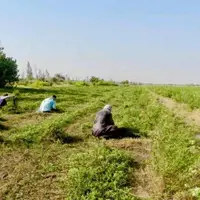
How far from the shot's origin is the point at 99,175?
27.2ft

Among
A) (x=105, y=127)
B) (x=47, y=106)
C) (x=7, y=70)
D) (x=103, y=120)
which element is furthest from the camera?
(x=7, y=70)

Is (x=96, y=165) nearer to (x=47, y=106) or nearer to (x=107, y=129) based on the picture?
(x=107, y=129)

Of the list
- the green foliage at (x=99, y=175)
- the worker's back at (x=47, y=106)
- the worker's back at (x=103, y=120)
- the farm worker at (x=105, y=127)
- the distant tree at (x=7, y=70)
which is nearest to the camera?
the green foliage at (x=99, y=175)

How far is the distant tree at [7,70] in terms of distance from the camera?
4125 centimetres

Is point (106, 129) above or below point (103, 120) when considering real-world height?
below

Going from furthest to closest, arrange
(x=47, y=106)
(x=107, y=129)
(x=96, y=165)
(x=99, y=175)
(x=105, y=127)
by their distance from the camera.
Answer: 1. (x=47, y=106)
2. (x=105, y=127)
3. (x=107, y=129)
4. (x=96, y=165)
5. (x=99, y=175)

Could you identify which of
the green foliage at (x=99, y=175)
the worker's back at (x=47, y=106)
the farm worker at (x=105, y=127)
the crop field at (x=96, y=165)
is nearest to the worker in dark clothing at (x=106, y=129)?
the farm worker at (x=105, y=127)

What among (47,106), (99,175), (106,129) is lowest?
(99,175)

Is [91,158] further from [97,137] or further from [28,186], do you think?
[97,137]

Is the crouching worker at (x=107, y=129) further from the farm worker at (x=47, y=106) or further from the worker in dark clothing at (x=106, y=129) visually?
the farm worker at (x=47, y=106)

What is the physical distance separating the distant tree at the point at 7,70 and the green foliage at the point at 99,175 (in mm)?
32941

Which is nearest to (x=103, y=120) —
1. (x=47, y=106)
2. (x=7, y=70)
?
(x=47, y=106)

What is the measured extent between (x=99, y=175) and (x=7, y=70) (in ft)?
115

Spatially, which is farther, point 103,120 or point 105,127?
point 103,120
